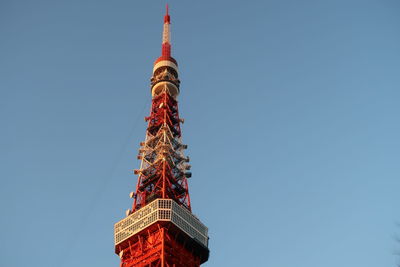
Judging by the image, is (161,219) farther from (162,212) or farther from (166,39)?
(166,39)

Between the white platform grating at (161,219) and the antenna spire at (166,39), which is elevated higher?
the antenna spire at (166,39)

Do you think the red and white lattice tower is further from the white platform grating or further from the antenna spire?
the antenna spire

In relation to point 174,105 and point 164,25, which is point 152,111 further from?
point 164,25

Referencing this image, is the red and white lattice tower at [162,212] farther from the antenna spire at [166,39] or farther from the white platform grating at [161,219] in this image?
the antenna spire at [166,39]

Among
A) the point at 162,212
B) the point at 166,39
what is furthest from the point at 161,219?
the point at 166,39

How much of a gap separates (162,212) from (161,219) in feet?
3.95

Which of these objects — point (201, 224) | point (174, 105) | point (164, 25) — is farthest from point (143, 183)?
point (164, 25)

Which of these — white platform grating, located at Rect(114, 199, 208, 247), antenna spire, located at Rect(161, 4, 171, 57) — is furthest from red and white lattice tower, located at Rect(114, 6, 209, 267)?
antenna spire, located at Rect(161, 4, 171, 57)

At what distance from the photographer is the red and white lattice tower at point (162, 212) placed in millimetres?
87000

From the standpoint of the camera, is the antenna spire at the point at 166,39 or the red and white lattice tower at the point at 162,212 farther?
the antenna spire at the point at 166,39

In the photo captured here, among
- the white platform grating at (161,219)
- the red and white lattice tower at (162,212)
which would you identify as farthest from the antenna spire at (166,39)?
the white platform grating at (161,219)

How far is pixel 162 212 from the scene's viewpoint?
88.4 meters

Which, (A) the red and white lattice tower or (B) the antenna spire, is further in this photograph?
(B) the antenna spire

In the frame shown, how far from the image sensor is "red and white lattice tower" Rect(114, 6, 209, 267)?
3425 inches
